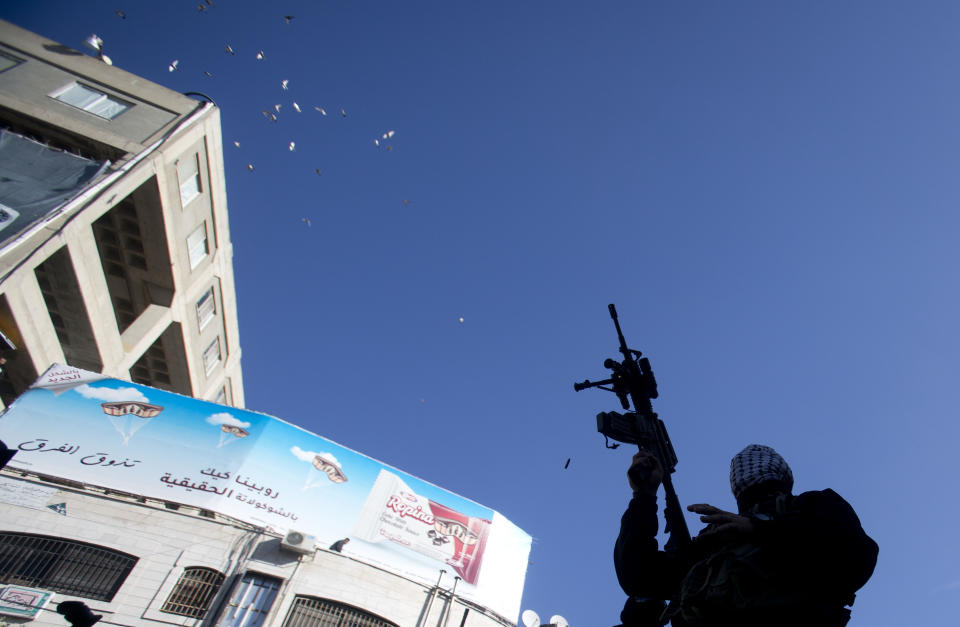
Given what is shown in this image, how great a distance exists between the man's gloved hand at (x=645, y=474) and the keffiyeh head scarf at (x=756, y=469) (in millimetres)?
392

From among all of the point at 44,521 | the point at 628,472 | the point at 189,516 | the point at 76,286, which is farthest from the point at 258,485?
the point at 628,472

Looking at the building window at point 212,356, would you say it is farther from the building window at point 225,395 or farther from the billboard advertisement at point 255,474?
the billboard advertisement at point 255,474

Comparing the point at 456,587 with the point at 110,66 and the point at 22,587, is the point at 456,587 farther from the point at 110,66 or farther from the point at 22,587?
the point at 110,66

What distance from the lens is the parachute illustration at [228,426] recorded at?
1632 cm

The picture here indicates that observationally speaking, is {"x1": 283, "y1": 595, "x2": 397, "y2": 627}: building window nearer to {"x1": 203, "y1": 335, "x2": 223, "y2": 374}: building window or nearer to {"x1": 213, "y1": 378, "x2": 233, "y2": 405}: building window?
{"x1": 203, "y1": 335, "x2": 223, "y2": 374}: building window

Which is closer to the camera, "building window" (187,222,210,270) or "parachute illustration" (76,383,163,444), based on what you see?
"parachute illustration" (76,383,163,444)

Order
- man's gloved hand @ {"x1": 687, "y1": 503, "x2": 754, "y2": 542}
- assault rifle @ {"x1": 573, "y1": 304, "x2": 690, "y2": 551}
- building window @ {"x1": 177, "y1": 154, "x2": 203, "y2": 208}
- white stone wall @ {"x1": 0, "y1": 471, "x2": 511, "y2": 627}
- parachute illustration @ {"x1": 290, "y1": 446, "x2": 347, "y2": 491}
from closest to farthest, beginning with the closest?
man's gloved hand @ {"x1": 687, "y1": 503, "x2": 754, "y2": 542}
assault rifle @ {"x1": 573, "y1": 304, "x2": 690, "y2": 551}
white stone wall @ {"x1": 0, "y1": 471, "x2": 511, "y2": 627}
parachute illustration @ {"x1": 290, "y1": 446, "x2": 347, "y2": 491}
building window @ {"x1": 177, "y1": 154, "x2": 203, "y2": 208}

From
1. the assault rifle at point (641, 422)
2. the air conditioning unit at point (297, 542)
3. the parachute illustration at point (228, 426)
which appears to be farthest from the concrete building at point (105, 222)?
the assault rifle at point (641, 422)

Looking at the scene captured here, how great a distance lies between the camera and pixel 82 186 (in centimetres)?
1462

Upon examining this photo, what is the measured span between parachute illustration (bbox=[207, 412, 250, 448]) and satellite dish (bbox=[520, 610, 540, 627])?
1036cm

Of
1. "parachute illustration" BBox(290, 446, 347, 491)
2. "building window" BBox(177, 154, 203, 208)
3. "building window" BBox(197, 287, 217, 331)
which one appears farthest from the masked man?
"building window" BBox(197, 287, 217, 331)

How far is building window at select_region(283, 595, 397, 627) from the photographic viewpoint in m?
13.5

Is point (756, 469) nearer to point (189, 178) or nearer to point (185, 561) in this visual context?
point (185, 561)

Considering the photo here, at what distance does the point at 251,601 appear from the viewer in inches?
520
